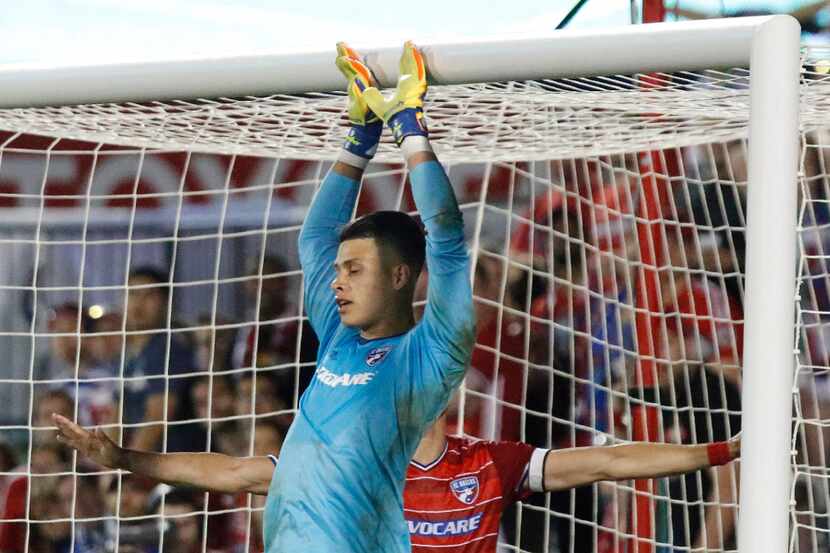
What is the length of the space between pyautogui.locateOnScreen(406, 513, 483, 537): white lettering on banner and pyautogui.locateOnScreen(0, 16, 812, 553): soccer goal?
0.31 metres

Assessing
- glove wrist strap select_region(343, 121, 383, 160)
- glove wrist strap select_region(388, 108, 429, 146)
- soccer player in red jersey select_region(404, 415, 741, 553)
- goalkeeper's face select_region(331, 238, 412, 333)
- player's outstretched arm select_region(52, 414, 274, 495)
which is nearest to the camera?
glove wrist strap select_region(388, 108, 429, 146)

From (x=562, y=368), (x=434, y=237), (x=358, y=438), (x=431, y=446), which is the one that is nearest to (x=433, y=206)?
(x=434, y=237)

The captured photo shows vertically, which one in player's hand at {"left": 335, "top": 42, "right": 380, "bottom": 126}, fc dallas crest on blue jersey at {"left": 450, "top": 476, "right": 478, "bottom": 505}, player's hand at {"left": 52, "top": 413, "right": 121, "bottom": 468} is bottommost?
fc dallas crest on blue jersey at {"left": 450, "top": 476, "right": 478, "bottom": 505}

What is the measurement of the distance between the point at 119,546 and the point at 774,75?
1.92 metres

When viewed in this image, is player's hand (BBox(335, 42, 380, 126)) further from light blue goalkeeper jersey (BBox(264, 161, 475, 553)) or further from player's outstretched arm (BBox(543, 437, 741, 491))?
player's outstretched arm (BBox(543, 437, 741, 491))

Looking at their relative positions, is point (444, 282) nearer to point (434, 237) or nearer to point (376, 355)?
point (434, 237)

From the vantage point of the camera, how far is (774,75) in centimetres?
146

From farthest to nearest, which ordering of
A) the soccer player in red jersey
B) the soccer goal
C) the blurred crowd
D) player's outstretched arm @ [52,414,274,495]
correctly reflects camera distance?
the blurred crowd < player's outstretched arm @ [52,414,274,495] < the soccer player in red jersey < the soccer goal

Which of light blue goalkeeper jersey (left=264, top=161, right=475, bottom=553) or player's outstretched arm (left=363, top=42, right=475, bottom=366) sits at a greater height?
player's outstretched arm (left=363, top=42, right=475, bottom=366)

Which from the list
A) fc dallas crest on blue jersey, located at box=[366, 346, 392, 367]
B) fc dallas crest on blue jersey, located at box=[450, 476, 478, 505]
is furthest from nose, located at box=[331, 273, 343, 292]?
fc dallas crest on blue jersey, located at box=[450, 476, 478, 505]

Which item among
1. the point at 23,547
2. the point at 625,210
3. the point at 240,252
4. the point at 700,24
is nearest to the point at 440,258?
the point at 700,24

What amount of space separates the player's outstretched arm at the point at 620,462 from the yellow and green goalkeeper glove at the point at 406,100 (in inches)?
26.4

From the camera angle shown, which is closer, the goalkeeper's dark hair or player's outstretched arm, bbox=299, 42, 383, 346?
player's outstretched arm, bbox=299, 42, 383, 346

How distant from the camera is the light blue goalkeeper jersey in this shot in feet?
5.97
